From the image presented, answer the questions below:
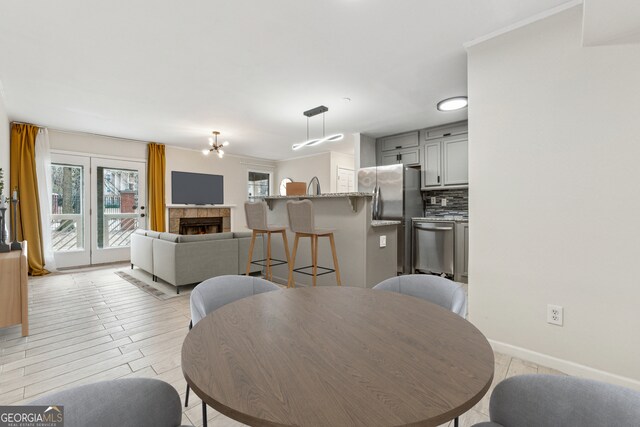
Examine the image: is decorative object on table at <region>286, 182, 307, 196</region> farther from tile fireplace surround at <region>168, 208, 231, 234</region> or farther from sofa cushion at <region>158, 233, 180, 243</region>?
tile fireplace surround at <region>168, 208, 231, 234</region>

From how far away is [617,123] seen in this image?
1754 millimetres

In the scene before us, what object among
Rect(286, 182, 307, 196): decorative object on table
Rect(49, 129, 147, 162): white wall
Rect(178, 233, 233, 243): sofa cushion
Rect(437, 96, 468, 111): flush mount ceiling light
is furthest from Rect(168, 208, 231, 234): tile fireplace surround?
Rect(437, 96, 468, 111): flush mount ceiling light

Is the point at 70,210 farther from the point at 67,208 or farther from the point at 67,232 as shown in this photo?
the point at 67,232

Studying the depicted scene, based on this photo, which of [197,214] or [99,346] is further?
[197,214]

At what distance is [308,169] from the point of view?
24.7 ft

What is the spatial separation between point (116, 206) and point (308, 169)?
424 centimetres

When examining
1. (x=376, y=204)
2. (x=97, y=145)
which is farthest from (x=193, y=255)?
(x=97, y=145)

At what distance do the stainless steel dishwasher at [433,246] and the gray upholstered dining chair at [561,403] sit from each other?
371 centimetres

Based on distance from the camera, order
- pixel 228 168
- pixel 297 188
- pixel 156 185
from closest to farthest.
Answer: pixel 297 188 → pixel 156 185 → pixel 228 168

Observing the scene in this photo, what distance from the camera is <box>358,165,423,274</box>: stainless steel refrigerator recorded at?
15.4 ft

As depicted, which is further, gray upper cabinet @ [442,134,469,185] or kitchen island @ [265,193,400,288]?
gray upper cabinet @ [442,134,469,185]

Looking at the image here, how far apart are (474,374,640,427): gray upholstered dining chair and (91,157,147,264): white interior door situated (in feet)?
21.5

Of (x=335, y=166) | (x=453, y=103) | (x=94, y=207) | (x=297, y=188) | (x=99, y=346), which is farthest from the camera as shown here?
(x=335, y=166)

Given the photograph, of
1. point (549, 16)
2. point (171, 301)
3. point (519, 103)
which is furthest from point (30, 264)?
point (549, 16)
